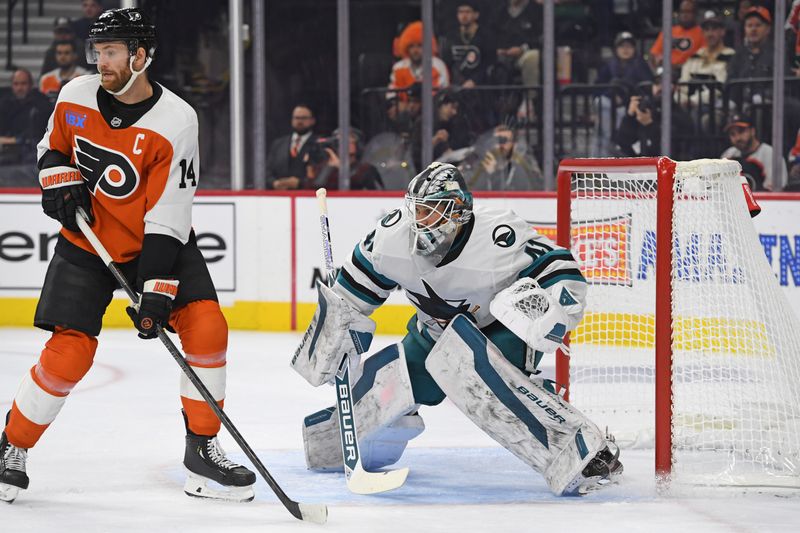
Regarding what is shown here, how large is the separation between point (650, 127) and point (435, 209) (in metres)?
3.55

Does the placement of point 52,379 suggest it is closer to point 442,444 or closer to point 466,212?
point 466,212

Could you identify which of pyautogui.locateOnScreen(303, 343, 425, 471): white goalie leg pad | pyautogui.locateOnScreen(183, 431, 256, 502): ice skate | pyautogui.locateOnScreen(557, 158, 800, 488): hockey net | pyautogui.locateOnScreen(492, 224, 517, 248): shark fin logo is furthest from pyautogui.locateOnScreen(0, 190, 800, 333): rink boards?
pyautogui.locateOnScreen(183, 431, 256, 502): ice skate

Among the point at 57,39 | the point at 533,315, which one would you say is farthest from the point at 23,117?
the point at 533,315

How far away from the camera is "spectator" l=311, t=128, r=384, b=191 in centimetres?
691

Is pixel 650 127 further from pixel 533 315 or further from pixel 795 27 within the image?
pixel 533 315

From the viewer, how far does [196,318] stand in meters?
3.16

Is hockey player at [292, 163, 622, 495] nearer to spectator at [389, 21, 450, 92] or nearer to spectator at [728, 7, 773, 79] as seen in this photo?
spectator at [728, 7, 773, 79]

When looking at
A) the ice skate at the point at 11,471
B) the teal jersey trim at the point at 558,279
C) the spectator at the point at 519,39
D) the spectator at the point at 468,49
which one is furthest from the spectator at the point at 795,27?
the ice skate at the point at 11,471

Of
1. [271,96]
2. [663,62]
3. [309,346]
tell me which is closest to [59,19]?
[271,96]

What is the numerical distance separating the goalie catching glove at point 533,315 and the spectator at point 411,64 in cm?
380

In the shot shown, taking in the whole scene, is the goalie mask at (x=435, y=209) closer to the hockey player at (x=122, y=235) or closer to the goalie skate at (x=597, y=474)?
the hockey player at (x=122, y=235)

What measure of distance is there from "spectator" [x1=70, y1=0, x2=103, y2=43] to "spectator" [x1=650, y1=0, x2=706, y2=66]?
9.70ft

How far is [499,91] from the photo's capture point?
6.76m

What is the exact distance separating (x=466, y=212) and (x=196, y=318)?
2.28 feet
